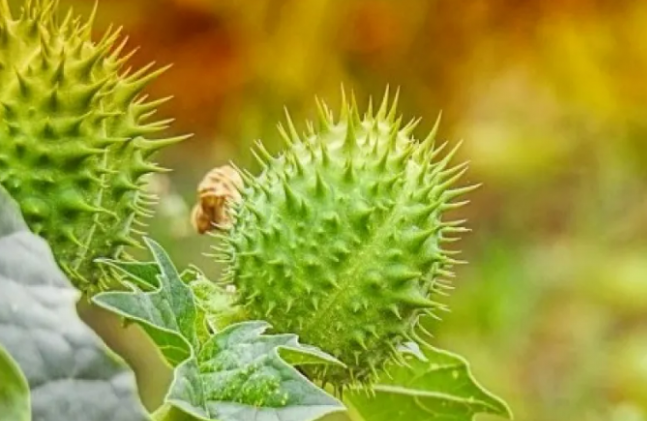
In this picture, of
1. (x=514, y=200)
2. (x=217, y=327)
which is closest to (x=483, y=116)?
(x=514, y=200)

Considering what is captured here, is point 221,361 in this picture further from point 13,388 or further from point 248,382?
point 13,388

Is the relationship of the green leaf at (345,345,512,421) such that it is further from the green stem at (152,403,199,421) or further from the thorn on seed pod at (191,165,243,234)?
the green stem at (152,403,199,421)

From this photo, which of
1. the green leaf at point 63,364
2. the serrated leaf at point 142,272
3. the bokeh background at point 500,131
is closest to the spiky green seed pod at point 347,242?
the serrated leaf at point 142,272

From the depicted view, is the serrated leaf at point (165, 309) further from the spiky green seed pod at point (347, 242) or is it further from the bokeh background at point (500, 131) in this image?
the bokeh background at point (500, 131)

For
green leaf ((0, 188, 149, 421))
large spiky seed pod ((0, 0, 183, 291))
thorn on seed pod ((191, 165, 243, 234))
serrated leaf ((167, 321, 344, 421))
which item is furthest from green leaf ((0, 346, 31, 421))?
thorn on seed pod ((191, 165, 243, 234))

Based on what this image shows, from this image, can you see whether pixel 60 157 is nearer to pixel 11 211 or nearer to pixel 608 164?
pixel 11 211

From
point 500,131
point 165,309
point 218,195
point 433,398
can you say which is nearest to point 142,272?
point 165,309
